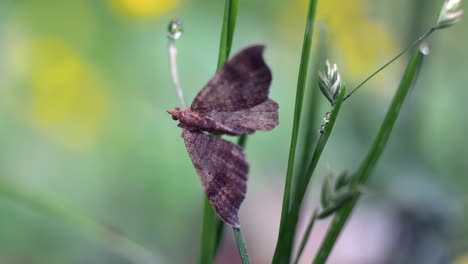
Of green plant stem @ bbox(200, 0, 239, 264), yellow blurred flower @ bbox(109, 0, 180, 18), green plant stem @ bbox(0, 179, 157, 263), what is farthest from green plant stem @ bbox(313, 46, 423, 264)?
yellow blurred flower @ bbox(109, 0, 180, 18)

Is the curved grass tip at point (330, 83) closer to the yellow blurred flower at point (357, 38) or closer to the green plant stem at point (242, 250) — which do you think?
the green plant stem at point (242, 250)

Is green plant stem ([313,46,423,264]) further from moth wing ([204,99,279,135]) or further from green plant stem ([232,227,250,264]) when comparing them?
moth wing ([204,99,279,135])

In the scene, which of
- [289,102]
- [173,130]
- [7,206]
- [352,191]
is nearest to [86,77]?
[173,130]

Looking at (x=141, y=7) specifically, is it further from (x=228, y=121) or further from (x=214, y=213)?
(x=214, y=213)

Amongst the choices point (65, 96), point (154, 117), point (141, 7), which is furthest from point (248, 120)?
point (141, 7)

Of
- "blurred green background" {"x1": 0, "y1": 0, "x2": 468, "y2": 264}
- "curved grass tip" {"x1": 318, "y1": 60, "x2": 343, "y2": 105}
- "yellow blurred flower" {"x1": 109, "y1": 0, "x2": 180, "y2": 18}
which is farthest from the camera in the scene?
"yellow blurred flower" {"x1": 109, "y1": 0, "x2": 180, "y2": 18}
